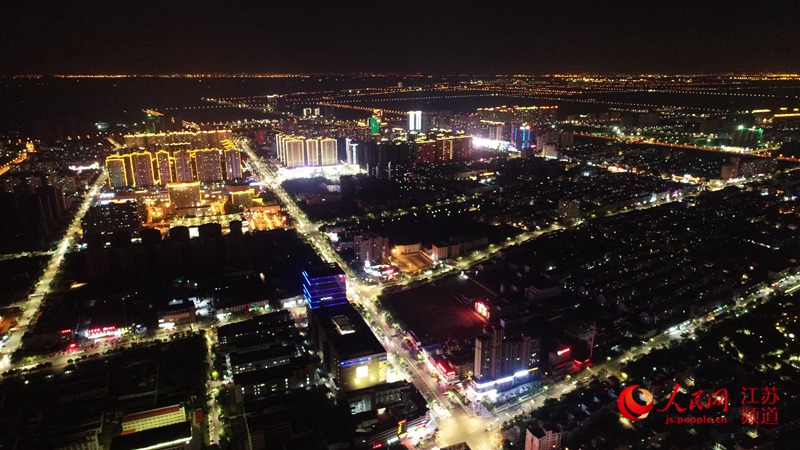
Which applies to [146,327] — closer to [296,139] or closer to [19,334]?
[19,334]

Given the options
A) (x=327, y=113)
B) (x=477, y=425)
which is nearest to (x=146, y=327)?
(x=477, y=425)

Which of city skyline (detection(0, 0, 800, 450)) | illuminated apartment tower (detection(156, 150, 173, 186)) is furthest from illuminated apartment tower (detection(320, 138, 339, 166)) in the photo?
illuminated apartment tower (detection(156, 150, 173, 186))

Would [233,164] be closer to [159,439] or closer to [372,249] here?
[372,249]

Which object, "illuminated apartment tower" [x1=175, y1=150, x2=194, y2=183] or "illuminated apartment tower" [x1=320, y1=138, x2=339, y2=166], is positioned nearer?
"illuminated apartment tower" [x1=175, y1=150, x2=194, y2=183]

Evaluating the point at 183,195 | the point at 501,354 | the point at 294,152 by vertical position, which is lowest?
the point at 501,354

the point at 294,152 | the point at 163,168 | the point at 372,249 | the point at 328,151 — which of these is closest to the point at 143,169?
the point at 163,168

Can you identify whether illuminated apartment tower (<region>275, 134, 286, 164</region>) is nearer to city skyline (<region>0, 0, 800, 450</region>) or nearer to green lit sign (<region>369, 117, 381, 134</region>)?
city skyline (<region>0, 0, 800, 450</region>)

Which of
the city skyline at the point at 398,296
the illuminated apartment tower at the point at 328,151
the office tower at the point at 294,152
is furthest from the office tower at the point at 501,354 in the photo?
the illuminated apartment tower at the point at 328,151
